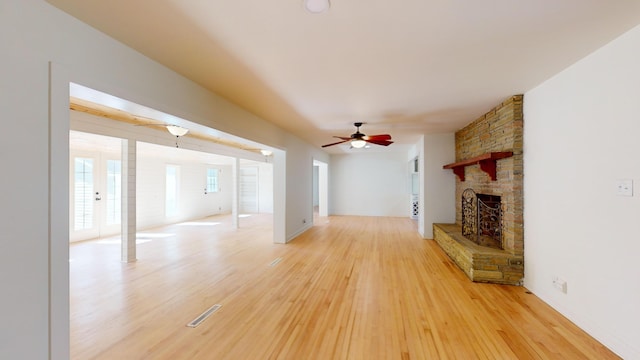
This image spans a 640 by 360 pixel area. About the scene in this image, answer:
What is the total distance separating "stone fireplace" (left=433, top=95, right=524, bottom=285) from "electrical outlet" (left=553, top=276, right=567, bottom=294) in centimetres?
62

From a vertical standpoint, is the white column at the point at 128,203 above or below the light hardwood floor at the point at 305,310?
above

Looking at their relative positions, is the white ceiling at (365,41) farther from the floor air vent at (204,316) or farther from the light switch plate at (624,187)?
the floor air vent at (204,316)

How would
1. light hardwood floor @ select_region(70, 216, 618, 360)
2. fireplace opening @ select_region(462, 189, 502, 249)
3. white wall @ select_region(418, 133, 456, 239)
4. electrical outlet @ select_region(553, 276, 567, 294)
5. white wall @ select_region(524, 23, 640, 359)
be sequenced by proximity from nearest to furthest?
white wall @ select_region(524, 23, 640, 359), light hardwood floor @ select_region(70, 216, 618, 360), electrical outlet @ select_region(553, 276, 567, 294), fireplace opening @ select_region(462, 189, 502, 249), white wall @ select_region(418, 133, 456, 239)

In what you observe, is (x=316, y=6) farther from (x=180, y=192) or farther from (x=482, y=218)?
(x=180, y=192)

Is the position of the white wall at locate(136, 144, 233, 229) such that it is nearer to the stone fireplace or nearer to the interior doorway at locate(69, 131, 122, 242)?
the interior doorway at locate(69, 131, 122, 242)

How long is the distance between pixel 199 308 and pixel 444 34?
135 inches

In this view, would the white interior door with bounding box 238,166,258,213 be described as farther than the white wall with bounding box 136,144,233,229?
Yes

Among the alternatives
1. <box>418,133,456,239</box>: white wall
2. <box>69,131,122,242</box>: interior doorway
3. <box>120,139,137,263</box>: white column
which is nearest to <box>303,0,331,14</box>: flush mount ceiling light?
<box>120,139,137,263</box>: white column

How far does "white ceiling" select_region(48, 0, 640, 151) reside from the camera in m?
1.62

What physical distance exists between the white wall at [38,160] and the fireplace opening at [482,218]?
4.80 m

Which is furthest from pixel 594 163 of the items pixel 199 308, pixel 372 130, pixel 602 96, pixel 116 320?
pixel 116 320

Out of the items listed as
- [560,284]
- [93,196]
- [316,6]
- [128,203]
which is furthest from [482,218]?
[93,196]

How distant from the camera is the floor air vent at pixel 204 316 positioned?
2.50 m

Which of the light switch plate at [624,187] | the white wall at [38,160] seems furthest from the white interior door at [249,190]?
the light switch plate at [624,187]
